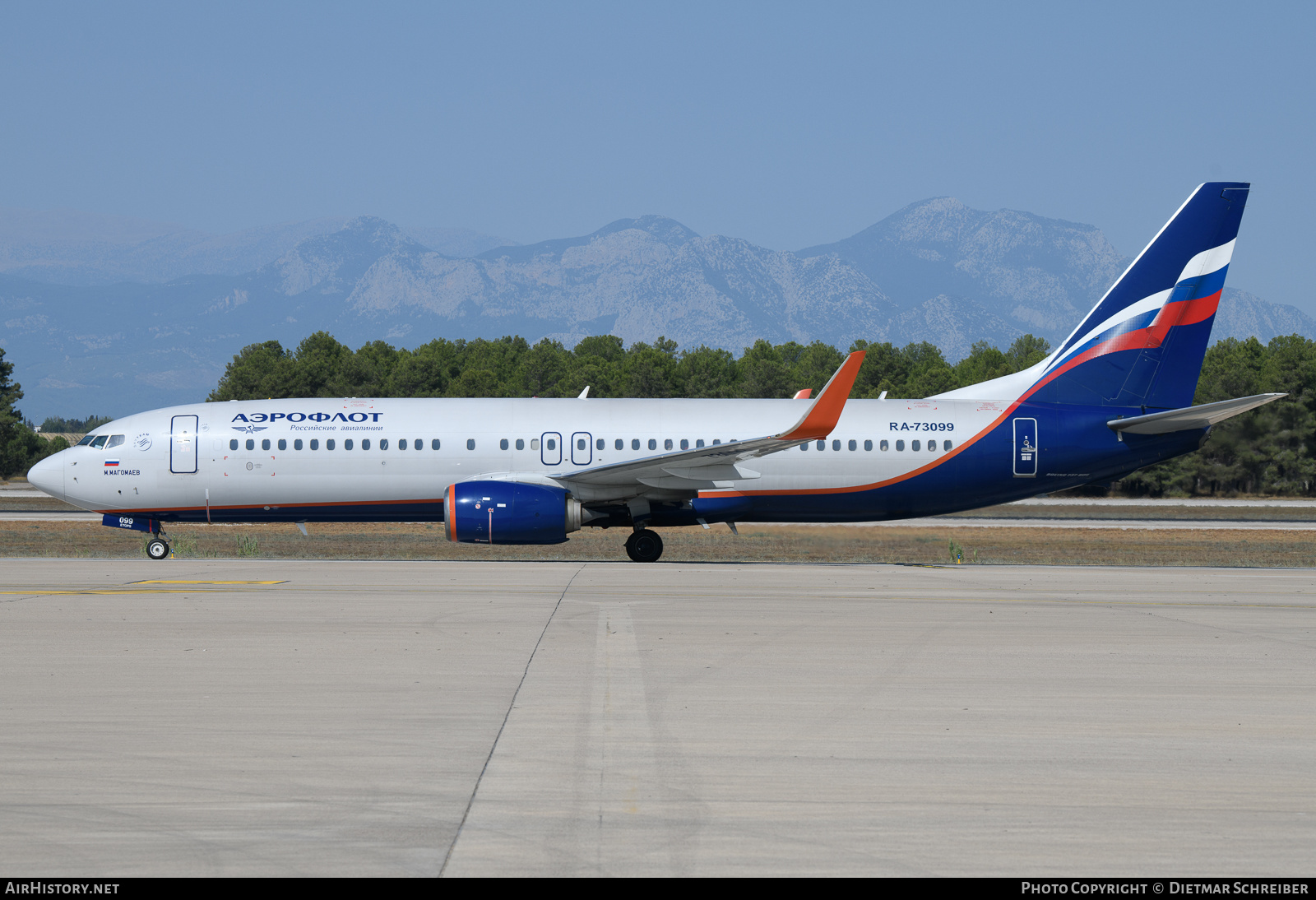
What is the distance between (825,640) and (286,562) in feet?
48.5

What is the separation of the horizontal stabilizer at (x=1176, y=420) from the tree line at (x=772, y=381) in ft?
58.0

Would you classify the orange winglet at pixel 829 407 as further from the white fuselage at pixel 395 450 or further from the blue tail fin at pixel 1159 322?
the blue tail fin at pixel 1159 322

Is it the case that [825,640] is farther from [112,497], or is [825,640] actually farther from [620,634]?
[112,497]

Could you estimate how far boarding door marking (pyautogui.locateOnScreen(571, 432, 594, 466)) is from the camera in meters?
26.7

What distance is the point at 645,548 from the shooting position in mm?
26734

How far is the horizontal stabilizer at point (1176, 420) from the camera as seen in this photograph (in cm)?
2583

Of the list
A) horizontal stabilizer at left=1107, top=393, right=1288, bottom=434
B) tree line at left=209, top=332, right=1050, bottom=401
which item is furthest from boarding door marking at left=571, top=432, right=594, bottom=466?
tree line at left=209, top=332, right=1050, bottom=401

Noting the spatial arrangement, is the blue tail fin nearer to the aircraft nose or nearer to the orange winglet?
the orange winglet

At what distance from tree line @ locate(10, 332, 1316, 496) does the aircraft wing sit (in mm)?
24756

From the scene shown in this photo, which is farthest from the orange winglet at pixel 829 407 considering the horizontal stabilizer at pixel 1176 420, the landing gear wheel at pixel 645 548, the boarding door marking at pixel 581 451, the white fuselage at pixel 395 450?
the horizontal stabilizer at pixel 1176 420

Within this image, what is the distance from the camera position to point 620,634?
1422cm

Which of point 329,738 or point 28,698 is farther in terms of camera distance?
point 28,698

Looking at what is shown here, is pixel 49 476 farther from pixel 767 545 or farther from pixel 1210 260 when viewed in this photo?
pixel 1210 260
